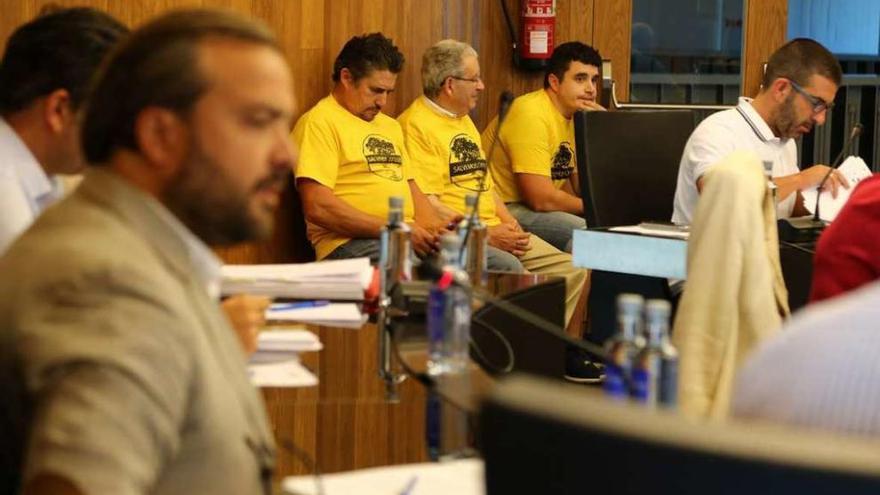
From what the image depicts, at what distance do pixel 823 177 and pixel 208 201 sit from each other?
3.28 metres

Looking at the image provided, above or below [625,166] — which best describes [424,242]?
below

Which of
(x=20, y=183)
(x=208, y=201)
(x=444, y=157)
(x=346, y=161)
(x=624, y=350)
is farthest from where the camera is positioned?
(x=444, y=157)

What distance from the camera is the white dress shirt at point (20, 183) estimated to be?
2365mm

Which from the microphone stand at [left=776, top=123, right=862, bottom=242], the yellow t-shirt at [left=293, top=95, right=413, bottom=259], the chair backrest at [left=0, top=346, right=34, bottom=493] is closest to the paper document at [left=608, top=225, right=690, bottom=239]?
the microphone stand at [left=776, top=123, right=862, bottom=242]

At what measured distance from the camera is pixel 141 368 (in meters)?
1.39

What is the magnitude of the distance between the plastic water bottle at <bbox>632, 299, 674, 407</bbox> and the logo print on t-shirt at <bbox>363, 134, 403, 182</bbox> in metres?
3.29

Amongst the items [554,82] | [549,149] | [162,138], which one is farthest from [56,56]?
[554,82]

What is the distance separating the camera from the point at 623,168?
16.1 feet

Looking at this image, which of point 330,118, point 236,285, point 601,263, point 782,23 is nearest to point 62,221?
point 236,285

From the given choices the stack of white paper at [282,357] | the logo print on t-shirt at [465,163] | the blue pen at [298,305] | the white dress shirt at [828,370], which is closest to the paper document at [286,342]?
the stack of white paper at [282,357]

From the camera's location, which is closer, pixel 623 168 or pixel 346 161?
pixel 623 168

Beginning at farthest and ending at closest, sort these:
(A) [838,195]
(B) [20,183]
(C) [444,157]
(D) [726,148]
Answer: (C) [444,157]
(D) [726,148]
(A) [838,195]
(B) [20,183]

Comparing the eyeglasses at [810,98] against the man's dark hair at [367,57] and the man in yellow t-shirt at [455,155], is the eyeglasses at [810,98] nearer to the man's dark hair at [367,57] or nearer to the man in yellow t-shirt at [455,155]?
the man in yellow t-shirt at [455,155]

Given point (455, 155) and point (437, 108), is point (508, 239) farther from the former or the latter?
point (437, 108)
